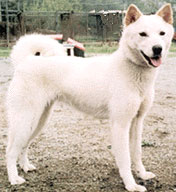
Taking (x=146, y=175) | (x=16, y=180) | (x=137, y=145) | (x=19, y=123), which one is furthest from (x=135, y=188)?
(x=19, y=123)

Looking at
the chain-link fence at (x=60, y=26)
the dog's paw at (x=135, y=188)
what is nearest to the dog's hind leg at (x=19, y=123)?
the dog's paw at (x=135, y=188)

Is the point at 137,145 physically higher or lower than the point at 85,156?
higher

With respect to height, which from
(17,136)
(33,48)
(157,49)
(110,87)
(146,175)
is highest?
(157,49)

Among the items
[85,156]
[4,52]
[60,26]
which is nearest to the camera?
[85,156]

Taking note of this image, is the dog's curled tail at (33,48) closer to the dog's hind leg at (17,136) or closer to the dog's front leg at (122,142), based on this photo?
the dog's hind leg at (17,136)

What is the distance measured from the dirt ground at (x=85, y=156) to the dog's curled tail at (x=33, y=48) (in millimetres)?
598

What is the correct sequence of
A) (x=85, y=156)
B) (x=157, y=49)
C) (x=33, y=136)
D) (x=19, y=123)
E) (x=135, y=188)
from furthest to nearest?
(x=85, y=156) → (x=33, y=136) → (x=19, y=123) → (x=135, y=188) → (x=157, y=49)

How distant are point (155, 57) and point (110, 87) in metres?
0.50

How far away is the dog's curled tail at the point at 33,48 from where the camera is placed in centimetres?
335

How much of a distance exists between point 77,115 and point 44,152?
1.70m

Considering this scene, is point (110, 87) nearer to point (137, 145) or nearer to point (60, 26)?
point (137, 145)

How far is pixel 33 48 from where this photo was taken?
3383 mm

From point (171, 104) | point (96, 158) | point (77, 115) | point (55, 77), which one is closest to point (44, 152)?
point (96, 158)

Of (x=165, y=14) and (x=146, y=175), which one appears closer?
(x=165, y=14)
